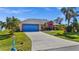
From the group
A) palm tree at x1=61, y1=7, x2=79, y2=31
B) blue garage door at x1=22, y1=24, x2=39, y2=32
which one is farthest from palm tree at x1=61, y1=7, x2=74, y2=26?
blue garage door at x1=22, y1=24, x2=39, y2=32

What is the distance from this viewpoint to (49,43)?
10.5ft

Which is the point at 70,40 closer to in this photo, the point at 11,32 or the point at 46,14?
the point at 46,14

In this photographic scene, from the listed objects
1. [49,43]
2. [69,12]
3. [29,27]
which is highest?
[69,12]

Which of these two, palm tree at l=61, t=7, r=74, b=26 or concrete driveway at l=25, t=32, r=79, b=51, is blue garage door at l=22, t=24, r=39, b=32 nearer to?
concrete driveway at l=25, t=32, r=79, b=51

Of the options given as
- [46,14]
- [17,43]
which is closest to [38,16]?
[46,14]

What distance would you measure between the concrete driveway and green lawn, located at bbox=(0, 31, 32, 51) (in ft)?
0.15

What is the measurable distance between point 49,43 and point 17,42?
0.26 m

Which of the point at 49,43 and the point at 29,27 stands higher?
the point at 29,27

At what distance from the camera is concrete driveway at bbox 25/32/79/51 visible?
321 cm

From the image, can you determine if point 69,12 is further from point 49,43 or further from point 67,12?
point 49,43

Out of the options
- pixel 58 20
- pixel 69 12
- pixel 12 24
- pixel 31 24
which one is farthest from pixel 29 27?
pixel 69 12

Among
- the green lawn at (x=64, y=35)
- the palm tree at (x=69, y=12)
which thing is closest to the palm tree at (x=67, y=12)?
the palm tree at (x=69, y=12)

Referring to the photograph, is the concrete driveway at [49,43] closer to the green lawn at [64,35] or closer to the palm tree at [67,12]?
the green lawn at [64,35]
